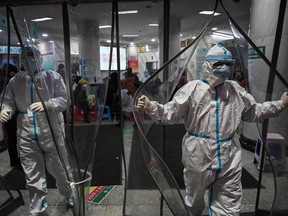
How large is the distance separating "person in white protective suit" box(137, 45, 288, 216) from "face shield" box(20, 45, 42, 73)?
2.30 feet

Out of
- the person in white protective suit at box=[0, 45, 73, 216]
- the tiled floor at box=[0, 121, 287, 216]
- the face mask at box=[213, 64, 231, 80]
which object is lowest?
the tiled floor at box=[0, 121, 287, 216]

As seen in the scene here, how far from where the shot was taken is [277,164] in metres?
1.75

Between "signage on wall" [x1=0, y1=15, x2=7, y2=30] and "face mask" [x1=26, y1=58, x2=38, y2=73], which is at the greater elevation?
"signage on wall" [x1=0, y1=15, x2=7, y2=30]

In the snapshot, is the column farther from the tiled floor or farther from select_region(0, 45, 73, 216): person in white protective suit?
select_region(0, 45, 73, 216): person in white protective suit

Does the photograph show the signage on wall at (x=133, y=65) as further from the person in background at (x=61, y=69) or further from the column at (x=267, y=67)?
the column at (x=267, y=67)

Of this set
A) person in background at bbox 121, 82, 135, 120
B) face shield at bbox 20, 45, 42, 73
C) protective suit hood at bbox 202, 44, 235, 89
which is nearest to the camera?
protective suit hood at bbox 202, 44, 235, 89

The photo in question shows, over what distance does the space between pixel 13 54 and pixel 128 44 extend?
3.42 feet

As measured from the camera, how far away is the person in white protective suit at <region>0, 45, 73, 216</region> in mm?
1679

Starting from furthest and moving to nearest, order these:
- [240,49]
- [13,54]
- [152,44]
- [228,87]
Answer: [13,54]
[152,44]
[240,49]
[228,87]

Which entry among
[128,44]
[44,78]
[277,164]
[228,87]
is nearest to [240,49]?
[228,87]

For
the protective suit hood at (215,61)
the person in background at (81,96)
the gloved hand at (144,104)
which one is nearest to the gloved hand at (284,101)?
the protective suit hood at (215,61)

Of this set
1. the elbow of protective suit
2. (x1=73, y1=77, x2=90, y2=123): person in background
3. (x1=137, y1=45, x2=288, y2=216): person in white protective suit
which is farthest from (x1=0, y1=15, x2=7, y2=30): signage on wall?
the elbow of protective suit

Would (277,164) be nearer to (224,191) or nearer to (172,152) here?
(224,191)

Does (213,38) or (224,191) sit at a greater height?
(213,38)
